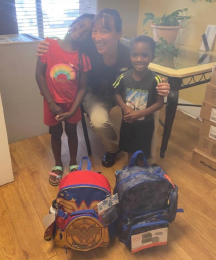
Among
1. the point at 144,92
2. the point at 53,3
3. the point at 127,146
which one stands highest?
the point at 53,3

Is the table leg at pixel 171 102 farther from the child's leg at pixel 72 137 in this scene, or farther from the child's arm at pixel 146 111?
the child's leg at pixel 72 137

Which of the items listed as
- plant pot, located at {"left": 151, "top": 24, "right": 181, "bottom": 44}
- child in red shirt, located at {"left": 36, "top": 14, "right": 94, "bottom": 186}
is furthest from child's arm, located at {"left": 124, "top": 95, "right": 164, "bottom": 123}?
plant pot, located at {"left": 151, "top": 24, "right": 181, "bottom": 44}

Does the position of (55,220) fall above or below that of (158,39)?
below

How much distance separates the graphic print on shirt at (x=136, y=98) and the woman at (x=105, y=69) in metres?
0.08

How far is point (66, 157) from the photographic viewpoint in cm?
182

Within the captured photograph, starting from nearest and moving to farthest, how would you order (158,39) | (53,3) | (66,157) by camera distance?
1. (66,157)
2. (158,39)
3. (53,3)

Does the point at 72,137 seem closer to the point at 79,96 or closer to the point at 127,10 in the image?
the point at 79,96

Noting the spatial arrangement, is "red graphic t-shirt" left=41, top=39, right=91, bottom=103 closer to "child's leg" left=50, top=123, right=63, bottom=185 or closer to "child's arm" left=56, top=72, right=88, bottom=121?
"child's arm" left=56, top=72, right=88, bottom=121

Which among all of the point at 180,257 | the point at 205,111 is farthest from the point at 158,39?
the point at 180,257

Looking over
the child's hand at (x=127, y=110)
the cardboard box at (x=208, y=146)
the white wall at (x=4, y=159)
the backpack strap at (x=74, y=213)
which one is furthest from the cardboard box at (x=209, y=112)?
the white wall at (x=4, y=159)

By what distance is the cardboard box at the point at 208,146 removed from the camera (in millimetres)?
1618

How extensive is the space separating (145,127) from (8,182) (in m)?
0.86

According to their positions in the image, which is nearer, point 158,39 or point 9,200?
point 9,200

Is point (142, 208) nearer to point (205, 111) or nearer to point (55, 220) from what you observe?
point (55, 220)
